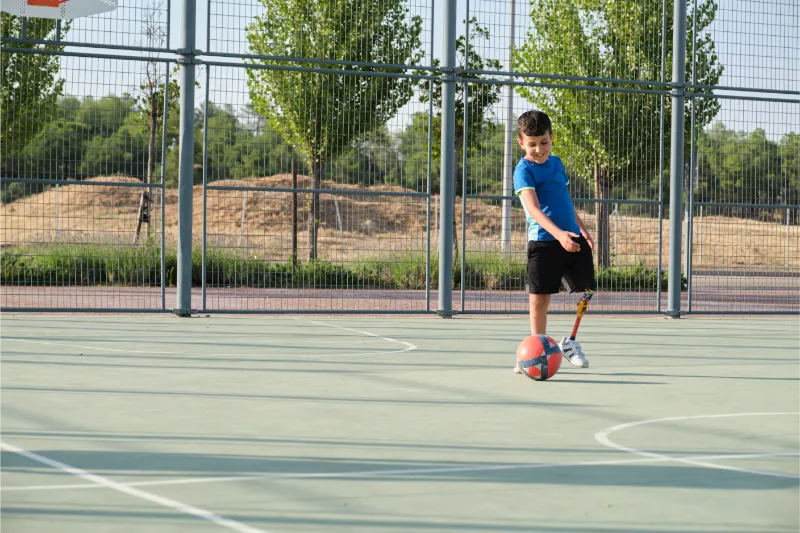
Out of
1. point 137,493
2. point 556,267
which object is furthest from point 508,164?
point 137,493

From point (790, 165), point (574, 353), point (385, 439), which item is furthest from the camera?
point (790, 165)

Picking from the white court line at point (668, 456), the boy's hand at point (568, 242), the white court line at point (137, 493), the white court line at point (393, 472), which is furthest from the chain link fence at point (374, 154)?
the white court line at point (393, 472)

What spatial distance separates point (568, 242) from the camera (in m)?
7.20

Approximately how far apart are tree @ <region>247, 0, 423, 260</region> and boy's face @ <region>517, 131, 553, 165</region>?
523cm

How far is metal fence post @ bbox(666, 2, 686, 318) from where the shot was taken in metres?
13.8

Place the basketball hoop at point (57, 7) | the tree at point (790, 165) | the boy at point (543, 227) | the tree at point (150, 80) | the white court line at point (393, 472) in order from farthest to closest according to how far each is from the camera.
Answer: the tree at point (790, 165) < the tree at point (150, 80) < the basketball hoop at point (57, 7) < the boy at point (543, 227) < the white court line at point (393, 472)

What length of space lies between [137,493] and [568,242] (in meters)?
4.01

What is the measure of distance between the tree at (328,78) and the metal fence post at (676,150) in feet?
10.3

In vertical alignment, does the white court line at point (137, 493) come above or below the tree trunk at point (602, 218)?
below

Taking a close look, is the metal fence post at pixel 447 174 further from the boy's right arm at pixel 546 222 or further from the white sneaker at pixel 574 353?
the boy's right arm at pixel 546 222

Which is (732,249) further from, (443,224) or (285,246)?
(285,246)

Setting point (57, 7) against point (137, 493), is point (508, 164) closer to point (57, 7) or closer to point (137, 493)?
point (57, 7)

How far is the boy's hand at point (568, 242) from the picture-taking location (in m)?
7.15

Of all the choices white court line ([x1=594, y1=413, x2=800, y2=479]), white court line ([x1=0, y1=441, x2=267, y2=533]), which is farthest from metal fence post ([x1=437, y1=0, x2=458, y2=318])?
white court line ([x1=0, y1=441, x2=267, y2=533])
